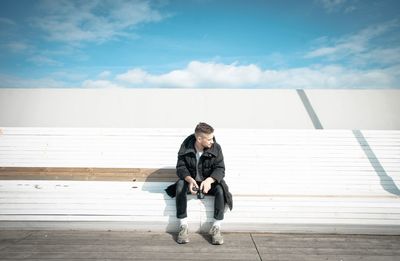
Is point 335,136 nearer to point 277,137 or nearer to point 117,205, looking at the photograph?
point 277,137

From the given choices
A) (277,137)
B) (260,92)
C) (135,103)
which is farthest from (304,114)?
(135,103)

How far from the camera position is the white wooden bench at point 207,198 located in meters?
3.16

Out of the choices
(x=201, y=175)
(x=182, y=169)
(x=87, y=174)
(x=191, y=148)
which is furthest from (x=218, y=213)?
(x=87, y=174)

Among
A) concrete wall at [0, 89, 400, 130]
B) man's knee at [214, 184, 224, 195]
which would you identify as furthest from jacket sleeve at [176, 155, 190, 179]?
concrete wall at [0, 89, 400, 130]

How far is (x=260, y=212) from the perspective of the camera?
3.18 meters

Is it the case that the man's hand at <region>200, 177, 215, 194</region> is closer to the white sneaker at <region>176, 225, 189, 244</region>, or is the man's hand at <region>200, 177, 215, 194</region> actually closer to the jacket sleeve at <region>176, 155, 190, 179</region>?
the jacket sleeve at <region>176, 155, 190, 179</region>

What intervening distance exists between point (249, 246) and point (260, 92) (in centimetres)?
510

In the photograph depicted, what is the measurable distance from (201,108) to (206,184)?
425 centimetres

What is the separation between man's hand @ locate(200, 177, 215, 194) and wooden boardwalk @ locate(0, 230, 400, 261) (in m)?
0.49

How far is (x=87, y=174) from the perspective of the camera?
4.18 m

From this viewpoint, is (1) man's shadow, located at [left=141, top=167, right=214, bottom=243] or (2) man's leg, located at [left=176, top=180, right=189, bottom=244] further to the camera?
(1) man's shadow, located at [left=141, top=167, right=214, bottom=243]

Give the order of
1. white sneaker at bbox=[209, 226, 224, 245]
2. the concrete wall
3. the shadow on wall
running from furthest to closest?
the concrete wall → the shadow on wall → white sneaker at bbox=[209, 226, 224, 245]

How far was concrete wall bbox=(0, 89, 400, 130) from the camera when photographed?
688 cm

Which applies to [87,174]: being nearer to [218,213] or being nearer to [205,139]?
[205,139]
